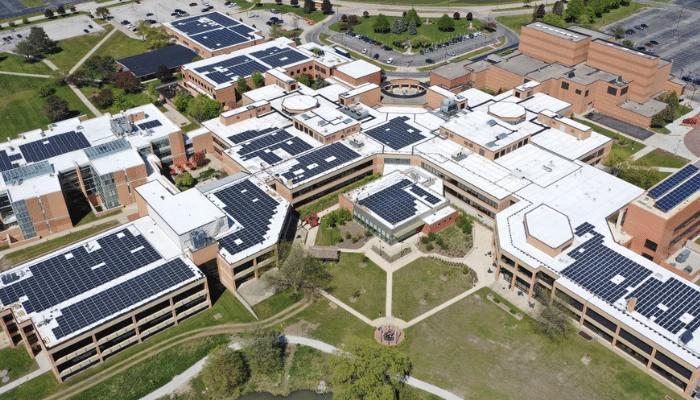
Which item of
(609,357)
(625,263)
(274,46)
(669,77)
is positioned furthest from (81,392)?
(669,77)

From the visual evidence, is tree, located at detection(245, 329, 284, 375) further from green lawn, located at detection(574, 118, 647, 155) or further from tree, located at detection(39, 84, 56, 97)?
tree, located at detection(39, 84, 56, 97)

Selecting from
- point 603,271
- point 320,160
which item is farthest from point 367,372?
point 320,160

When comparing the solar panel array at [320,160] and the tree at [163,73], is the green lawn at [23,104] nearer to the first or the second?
the tree at [163,73]

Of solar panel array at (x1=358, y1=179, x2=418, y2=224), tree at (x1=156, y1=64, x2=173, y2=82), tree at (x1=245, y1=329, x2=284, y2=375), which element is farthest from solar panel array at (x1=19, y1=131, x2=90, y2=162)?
tree at (x1=245, y1=329, x2=284, y2=375)

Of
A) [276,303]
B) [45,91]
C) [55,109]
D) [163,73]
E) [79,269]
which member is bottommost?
[276,303]

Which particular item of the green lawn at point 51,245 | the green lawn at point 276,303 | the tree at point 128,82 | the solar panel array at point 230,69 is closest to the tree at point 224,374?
the green lawn at point 276,303

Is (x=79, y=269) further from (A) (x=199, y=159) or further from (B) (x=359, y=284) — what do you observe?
(B) (x=359, y=284)
